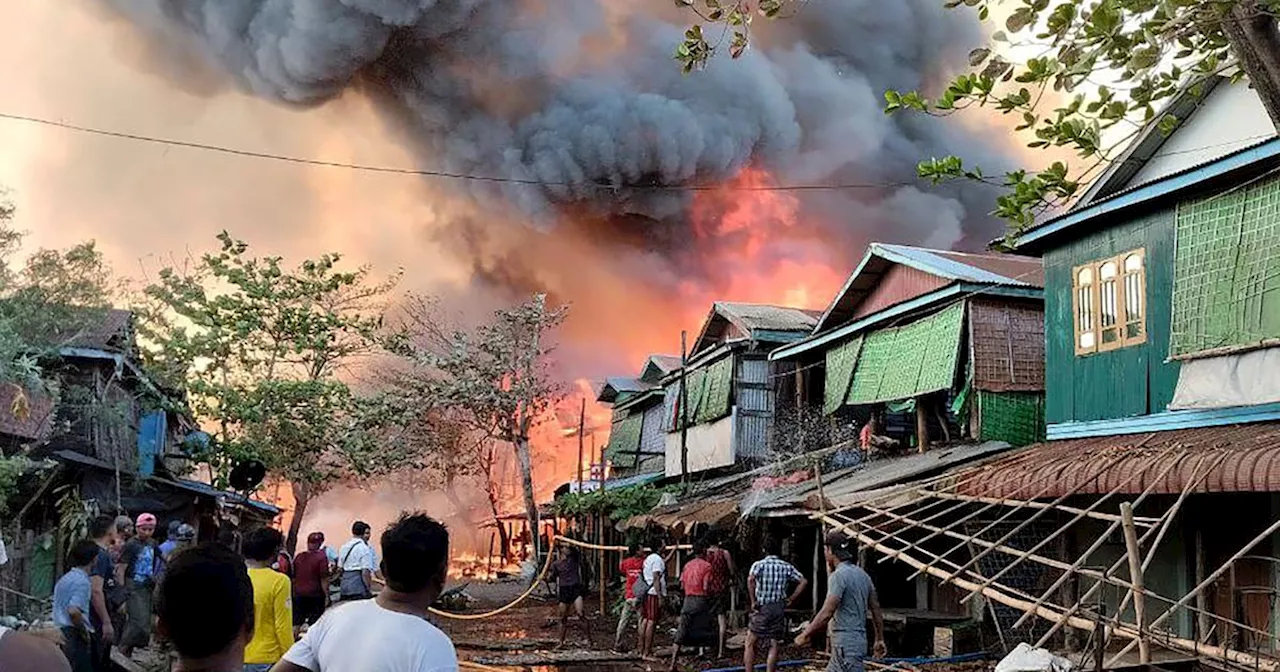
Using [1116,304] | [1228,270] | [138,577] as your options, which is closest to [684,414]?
[1116,304]

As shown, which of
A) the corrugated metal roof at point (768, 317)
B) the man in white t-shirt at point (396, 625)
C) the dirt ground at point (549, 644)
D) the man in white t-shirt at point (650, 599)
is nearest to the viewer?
→ the man in white t-shirt at point (396, 625)

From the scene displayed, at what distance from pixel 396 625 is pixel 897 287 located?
54.3ft

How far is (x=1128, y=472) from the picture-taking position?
33.4ft

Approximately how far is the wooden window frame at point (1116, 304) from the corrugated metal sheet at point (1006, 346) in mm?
1680

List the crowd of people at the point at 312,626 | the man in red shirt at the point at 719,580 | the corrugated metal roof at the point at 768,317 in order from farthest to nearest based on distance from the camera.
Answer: the corrugated metal roof at the point at 768,317, the man in red shirt at the point at 719,580, the crowd of people at the point at 312,626

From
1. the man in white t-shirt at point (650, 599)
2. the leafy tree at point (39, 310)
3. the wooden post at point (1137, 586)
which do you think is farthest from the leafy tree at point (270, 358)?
the wooden post at point (1137, 586)

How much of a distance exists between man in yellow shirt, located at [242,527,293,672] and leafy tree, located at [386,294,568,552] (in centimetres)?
2422

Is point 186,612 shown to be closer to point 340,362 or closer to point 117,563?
point 117,563

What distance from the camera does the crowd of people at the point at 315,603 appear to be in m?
2.88

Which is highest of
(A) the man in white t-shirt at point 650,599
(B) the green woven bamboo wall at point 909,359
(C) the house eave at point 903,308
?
(C) the house eave at point 903,308

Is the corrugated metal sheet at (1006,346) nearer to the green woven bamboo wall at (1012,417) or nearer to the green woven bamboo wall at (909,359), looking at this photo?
the green woven bamboo wall at (1012,417)

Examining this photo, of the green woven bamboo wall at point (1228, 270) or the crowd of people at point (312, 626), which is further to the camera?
the green woven bamboo wall at point (1228, 270)

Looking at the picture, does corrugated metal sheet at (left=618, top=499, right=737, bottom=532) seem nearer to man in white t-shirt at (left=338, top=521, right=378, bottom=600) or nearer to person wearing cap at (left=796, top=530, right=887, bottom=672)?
man in white t-shirt at (left=338, top=521, right=378, bottom=600)

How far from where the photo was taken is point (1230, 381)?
35.4 ft
